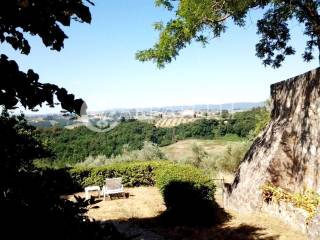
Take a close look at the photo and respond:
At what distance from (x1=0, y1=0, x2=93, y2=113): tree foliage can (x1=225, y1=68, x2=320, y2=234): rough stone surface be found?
11.6 m

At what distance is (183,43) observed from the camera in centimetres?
1550

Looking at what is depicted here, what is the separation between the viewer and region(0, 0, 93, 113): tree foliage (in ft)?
9.62

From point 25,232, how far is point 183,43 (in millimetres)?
13337

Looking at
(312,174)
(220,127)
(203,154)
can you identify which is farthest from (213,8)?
(220,127)

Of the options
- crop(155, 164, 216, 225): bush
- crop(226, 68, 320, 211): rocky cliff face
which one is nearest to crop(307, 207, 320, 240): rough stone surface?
crop(226, 68, 320, 211): rocky cliff face

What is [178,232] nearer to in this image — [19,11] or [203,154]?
[19,11]

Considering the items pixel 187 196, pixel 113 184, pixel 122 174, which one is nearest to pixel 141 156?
pixel 122 174

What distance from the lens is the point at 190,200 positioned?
14867mm

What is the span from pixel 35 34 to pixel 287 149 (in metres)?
13.0

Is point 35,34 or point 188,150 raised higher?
point 35,34

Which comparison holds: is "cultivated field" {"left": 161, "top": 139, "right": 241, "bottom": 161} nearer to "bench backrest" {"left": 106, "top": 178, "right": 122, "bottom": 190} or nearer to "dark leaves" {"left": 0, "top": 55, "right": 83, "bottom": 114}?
"bench backrest" {"left": 106, "top": 178, "right": 122, "bottom": 190}

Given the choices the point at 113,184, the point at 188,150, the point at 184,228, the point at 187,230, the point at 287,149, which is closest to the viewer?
the point at 187,230

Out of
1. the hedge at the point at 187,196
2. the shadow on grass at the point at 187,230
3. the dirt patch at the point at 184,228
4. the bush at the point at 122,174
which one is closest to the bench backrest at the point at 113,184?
the dirt patch at the point at 184,228

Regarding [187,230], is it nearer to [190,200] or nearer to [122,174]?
[190,200]
